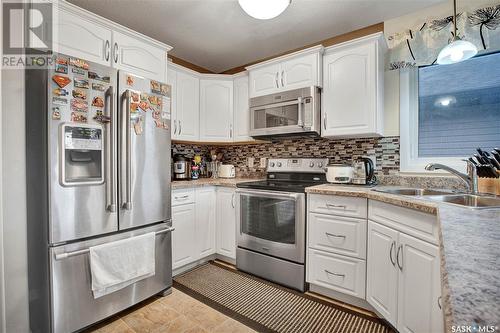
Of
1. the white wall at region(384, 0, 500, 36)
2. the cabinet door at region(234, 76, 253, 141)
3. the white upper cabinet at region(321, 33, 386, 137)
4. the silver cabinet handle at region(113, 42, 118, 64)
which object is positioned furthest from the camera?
the cabinet door at region(234, 76, 253, 141)

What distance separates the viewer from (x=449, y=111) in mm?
2043

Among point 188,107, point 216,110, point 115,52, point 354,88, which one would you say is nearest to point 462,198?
point 354,88

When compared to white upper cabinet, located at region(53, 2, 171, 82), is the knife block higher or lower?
lower

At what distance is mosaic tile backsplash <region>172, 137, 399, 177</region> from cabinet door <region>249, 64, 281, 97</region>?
0.60 m

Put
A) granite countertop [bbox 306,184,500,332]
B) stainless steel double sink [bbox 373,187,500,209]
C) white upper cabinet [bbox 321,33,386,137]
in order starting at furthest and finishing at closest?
1. white upper cabinet [bbox 321,33,386,137]
2. stainless steel double sink [bbox 373,187,500,209]
3. granite countertop [bbox 306,184,500,332]

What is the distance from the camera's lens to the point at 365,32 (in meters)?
2.36

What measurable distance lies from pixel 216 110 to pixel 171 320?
2.15m

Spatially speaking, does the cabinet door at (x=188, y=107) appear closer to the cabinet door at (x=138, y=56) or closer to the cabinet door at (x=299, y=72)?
the cabinet door at (x=138, y=56)

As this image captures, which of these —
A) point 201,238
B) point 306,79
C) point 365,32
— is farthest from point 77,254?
point 365,32

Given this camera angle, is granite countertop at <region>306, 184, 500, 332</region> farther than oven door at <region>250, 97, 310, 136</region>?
No

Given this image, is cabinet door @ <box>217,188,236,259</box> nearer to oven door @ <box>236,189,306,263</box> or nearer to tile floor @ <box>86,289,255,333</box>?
oven door @ <box>236,189,306,263</box>

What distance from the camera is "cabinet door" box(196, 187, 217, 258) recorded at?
249 centimetres

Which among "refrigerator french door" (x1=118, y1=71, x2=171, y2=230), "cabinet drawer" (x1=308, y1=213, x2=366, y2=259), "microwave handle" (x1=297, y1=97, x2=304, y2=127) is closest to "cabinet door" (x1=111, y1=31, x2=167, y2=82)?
"refrigerator french door" (x1=118, y1=71, x2=171, y2=230)

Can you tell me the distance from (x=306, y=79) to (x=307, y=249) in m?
1.55
